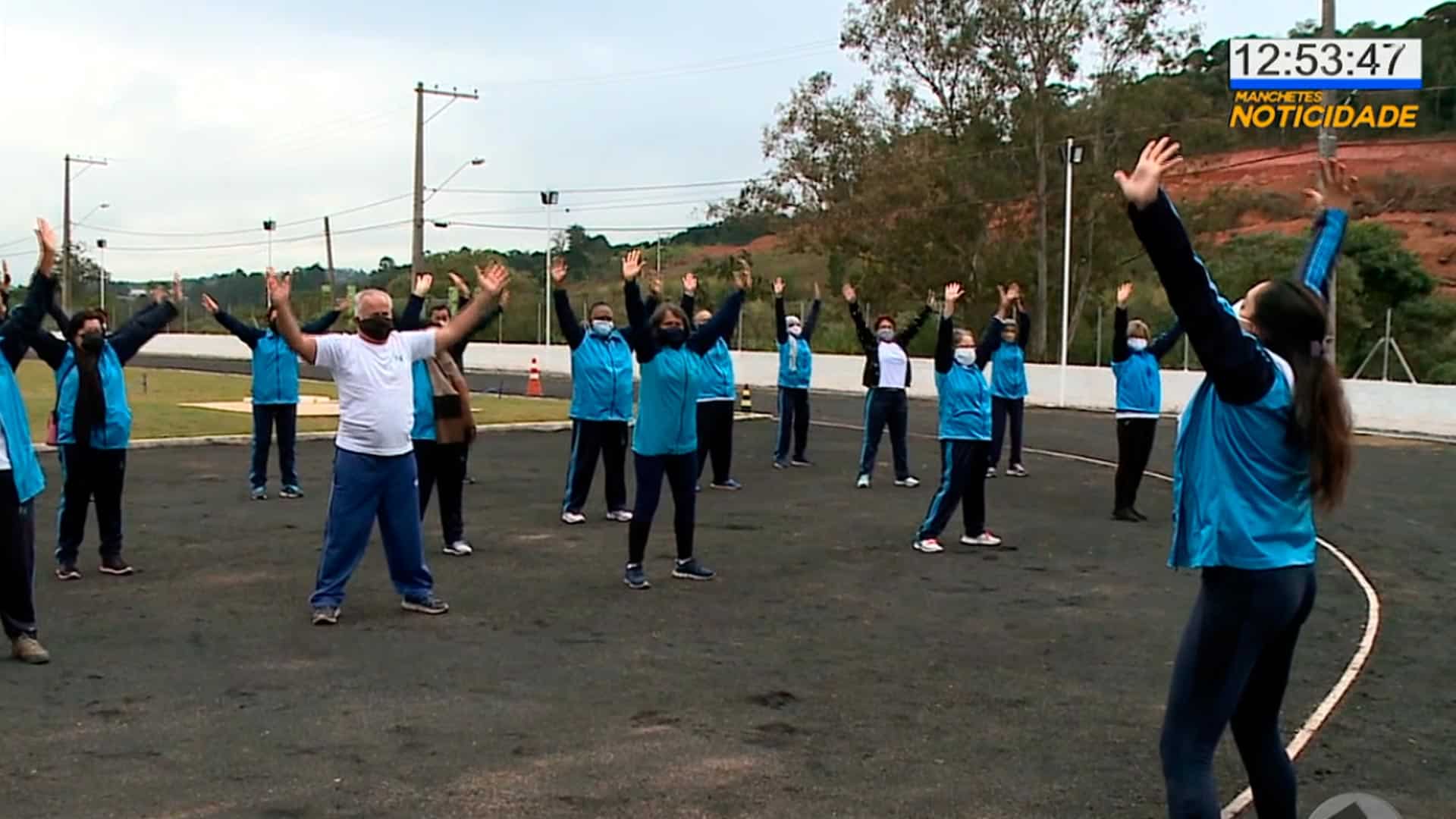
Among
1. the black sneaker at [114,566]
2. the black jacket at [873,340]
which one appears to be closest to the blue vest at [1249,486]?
the black sneaker at [114,566]

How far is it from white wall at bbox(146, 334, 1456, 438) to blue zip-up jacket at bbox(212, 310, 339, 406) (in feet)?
30.4

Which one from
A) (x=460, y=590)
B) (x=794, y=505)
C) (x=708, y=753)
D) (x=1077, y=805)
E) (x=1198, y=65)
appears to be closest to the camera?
(x=1077, y=805)

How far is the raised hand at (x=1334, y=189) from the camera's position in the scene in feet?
16.0

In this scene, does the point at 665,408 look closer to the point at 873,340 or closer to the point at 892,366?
the point at 873,340

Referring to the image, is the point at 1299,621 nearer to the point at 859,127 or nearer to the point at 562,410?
the point at 562,410

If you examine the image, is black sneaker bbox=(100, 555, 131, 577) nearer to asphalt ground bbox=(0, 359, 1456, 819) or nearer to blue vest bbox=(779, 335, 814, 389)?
asphalt ground bbox=(0, 359, 1456, 819)

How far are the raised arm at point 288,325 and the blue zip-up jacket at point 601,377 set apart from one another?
170 inches

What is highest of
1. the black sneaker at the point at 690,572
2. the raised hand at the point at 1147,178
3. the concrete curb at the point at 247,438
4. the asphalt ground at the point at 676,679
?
the raised hand at the point at 1147,178

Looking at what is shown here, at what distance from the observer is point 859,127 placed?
178 feet

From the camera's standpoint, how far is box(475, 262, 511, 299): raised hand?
848cm

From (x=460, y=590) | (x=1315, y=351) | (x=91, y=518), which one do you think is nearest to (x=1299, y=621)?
(x=1315, y=351)

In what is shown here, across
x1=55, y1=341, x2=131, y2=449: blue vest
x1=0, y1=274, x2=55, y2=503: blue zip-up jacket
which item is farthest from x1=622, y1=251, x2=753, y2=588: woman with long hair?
x1=55, y1=341, x2=131, y2=449: blue vest

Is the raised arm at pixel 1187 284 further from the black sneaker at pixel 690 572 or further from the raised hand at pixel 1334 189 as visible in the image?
the black sneaker at pixel 690 572

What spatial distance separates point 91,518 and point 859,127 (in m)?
44.4
